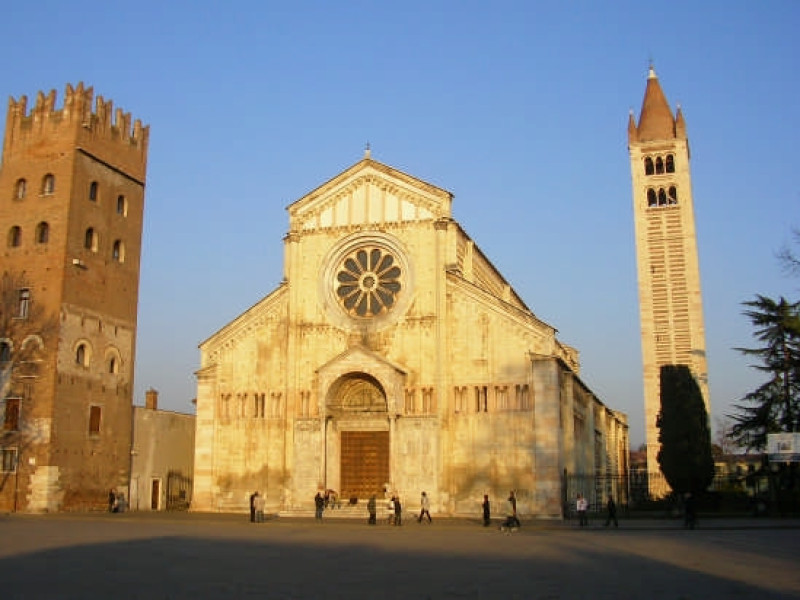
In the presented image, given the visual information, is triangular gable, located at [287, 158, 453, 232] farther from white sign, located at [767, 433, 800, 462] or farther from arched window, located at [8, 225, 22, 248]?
white sign, located at [767, 433, 800, 462]

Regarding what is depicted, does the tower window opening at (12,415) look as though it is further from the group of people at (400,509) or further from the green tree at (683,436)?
the green tree at (683,436)

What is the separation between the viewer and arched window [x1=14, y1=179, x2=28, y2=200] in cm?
4062

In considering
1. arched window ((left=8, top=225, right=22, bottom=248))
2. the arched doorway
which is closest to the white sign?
the arched doorway

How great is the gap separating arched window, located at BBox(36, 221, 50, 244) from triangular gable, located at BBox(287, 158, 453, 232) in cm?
1202

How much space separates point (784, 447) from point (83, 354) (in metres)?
31.6

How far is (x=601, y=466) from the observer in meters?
53.5

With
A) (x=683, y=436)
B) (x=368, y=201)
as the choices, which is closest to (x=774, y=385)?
(x=683, y=436)

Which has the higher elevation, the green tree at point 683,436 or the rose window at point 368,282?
the rose window at point 368,282

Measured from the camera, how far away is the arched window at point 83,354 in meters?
38.8

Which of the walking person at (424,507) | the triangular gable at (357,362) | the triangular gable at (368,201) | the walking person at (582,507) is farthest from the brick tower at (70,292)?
the walking person at (582,507)

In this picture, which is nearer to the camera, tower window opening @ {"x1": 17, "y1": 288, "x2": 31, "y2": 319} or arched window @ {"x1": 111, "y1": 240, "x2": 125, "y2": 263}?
tower window opening @ {"x1": 17, "y1": 288, "x2": 31, "y2": 319}

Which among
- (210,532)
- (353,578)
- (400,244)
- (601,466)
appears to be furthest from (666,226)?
(353,578)

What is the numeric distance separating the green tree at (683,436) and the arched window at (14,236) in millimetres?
32966

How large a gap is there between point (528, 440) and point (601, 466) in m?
21.9
